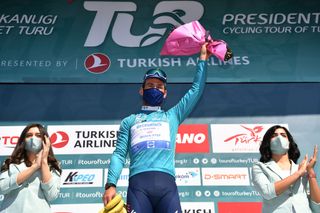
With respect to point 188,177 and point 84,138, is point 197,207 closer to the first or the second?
point 188,177

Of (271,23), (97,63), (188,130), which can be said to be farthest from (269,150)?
Answer: (271,23)

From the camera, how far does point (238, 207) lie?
4160 mm

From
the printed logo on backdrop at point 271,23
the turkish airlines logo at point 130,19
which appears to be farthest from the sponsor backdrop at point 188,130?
the printed logo on backdrop at point 271,23

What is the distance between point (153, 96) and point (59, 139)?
5.95 ft

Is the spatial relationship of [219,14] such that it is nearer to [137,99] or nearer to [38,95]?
[137,99]

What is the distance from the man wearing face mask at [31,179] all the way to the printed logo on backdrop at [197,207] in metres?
1.35

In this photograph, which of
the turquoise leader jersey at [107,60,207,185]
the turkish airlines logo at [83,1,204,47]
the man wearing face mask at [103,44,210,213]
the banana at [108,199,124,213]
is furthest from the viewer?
the turkish airlines logo at [83,1,204,47]

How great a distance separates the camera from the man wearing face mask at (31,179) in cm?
297

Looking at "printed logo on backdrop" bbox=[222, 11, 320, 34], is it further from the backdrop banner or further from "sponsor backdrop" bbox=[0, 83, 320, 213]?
"sponsor backdrop" bbox=[0, 83, 320, 213]

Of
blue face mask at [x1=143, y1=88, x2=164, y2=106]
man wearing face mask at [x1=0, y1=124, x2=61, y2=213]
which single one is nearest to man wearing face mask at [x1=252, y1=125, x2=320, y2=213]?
blue face mask at [x1=143, y1=88, x2=164, y2=106]

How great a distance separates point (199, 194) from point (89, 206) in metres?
0.91

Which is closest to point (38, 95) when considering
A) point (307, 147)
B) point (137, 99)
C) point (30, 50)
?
point (30, 50)

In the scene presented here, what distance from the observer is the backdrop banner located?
15.9 ft

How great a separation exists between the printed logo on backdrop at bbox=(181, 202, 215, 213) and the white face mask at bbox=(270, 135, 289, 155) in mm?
1168
